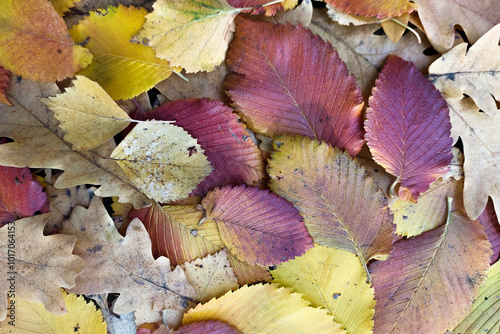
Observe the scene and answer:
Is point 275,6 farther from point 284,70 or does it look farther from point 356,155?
point 356,155

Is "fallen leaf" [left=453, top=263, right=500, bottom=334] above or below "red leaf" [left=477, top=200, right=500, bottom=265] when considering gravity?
below

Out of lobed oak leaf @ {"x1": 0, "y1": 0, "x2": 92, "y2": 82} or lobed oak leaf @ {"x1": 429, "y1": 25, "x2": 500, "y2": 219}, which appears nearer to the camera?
lobed oak leaf @ {"x1": 0, "y1": 0, "x2": 92, "y2": 82}

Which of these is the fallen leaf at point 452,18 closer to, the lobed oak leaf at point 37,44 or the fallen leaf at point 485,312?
the fallen leaf at point 485,312

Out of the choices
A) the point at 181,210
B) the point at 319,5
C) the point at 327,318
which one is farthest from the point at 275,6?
the point at 327,318

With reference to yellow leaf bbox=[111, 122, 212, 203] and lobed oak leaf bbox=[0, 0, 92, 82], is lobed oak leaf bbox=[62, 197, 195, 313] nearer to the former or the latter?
yellow leaf bbox=[111, 122, 212, 203]

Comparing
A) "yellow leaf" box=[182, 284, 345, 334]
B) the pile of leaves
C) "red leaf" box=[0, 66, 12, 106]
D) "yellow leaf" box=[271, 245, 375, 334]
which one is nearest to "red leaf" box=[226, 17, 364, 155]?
the pile of leaves

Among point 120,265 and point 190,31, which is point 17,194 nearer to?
point 120,265

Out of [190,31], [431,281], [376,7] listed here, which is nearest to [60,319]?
[190,31]
